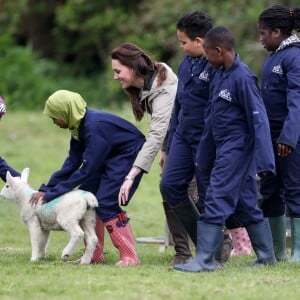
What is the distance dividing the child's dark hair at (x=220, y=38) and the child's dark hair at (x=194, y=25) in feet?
1.35

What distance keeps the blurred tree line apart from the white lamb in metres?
13.4

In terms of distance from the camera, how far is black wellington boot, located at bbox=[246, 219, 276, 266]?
788 cm

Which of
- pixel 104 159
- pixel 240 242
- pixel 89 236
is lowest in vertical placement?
pixel 240 242

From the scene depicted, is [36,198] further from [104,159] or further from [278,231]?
[278,231]

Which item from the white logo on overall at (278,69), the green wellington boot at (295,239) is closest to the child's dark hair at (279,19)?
the white logo on overall at (278,69)

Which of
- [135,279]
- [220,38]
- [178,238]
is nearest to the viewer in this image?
[135,279]

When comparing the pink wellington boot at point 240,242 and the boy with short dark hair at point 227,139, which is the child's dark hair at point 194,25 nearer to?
A: the boy with short dark hair at point 227,139

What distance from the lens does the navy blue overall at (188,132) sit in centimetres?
806

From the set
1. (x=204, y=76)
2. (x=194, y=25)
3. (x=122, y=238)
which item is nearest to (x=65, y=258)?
(x=122, y=238)

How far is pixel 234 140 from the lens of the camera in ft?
25.2

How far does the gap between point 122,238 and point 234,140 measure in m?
1.34

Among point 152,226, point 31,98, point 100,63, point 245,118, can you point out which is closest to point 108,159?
point 245,118

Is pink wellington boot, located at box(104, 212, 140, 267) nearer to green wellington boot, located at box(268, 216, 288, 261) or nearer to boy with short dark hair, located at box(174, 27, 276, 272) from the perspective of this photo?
boy with short dark hair, located at box(174, 27, 276, 272)

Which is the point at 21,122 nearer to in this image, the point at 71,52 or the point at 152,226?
the point at 152,226
